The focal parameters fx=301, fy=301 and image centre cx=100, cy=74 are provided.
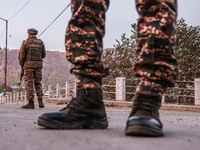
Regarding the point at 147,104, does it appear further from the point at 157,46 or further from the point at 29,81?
the point at 29,81

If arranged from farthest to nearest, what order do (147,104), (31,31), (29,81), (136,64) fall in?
1. (29,81)
2. (31,31)
3. (136,64)
4. (147,104)

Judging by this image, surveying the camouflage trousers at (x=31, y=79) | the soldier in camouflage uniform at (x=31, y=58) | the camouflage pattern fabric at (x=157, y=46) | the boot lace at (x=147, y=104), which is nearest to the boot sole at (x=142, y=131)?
the boot lace at (x=147, y=104)

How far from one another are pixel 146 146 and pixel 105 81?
1353 centimetres

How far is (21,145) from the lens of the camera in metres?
1.10

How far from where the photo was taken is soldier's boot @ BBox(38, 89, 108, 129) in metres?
1.69

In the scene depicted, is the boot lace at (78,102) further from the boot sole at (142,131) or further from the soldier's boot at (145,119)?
the boot sole at (142,131)

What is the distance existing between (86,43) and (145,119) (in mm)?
639

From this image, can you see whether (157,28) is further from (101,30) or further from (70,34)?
(70,34)

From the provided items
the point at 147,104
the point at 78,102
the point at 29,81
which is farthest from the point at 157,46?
the point at 29,81

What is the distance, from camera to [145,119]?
144 cm

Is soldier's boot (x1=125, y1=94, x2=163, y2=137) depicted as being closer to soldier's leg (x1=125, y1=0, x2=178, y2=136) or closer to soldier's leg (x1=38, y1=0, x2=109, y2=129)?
soldier's leg (x1=125, y1=0, x2=178, y2=136)

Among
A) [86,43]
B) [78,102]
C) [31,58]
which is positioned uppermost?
[31,58]

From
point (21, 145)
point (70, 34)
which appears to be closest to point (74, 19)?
point (70, 34)

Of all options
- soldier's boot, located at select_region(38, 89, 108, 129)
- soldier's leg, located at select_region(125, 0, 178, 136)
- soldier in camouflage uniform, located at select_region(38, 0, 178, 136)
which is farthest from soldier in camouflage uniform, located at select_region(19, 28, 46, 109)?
soldier's leg, located at select_region(125, 0, 178, 136)
